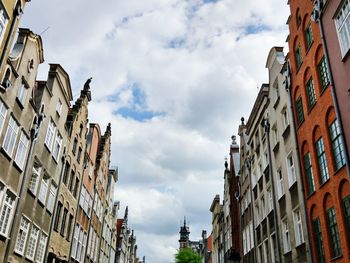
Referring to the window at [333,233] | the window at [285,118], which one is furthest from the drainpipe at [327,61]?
the window at [285,118]

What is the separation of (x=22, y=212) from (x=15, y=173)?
2622mm

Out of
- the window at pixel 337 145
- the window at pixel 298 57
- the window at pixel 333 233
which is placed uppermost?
the window at pixel 298 57

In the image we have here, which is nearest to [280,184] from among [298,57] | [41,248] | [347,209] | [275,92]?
[275,92]

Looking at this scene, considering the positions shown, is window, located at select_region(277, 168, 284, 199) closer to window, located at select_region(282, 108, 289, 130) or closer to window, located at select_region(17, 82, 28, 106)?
window, located at select_region(282, 108, 289, 130)

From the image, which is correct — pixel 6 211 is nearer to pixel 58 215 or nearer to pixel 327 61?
pixel 58 215

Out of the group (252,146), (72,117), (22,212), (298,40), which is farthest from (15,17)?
(252,146)

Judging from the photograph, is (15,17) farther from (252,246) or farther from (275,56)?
(252,246)

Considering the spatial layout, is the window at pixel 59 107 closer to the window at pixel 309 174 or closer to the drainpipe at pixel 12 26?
the drainpipe at pixel 12 26

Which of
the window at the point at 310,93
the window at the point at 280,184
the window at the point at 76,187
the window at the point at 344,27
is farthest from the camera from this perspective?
the window at the point at 76,187

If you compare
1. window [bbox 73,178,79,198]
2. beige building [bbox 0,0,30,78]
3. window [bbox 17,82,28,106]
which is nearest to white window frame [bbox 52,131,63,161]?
window [bbox 73,178,79,198]

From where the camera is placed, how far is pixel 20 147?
825 inches

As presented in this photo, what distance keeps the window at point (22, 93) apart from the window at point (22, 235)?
21.9 ft

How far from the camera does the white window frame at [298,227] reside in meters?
20.3

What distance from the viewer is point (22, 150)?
838 inches
